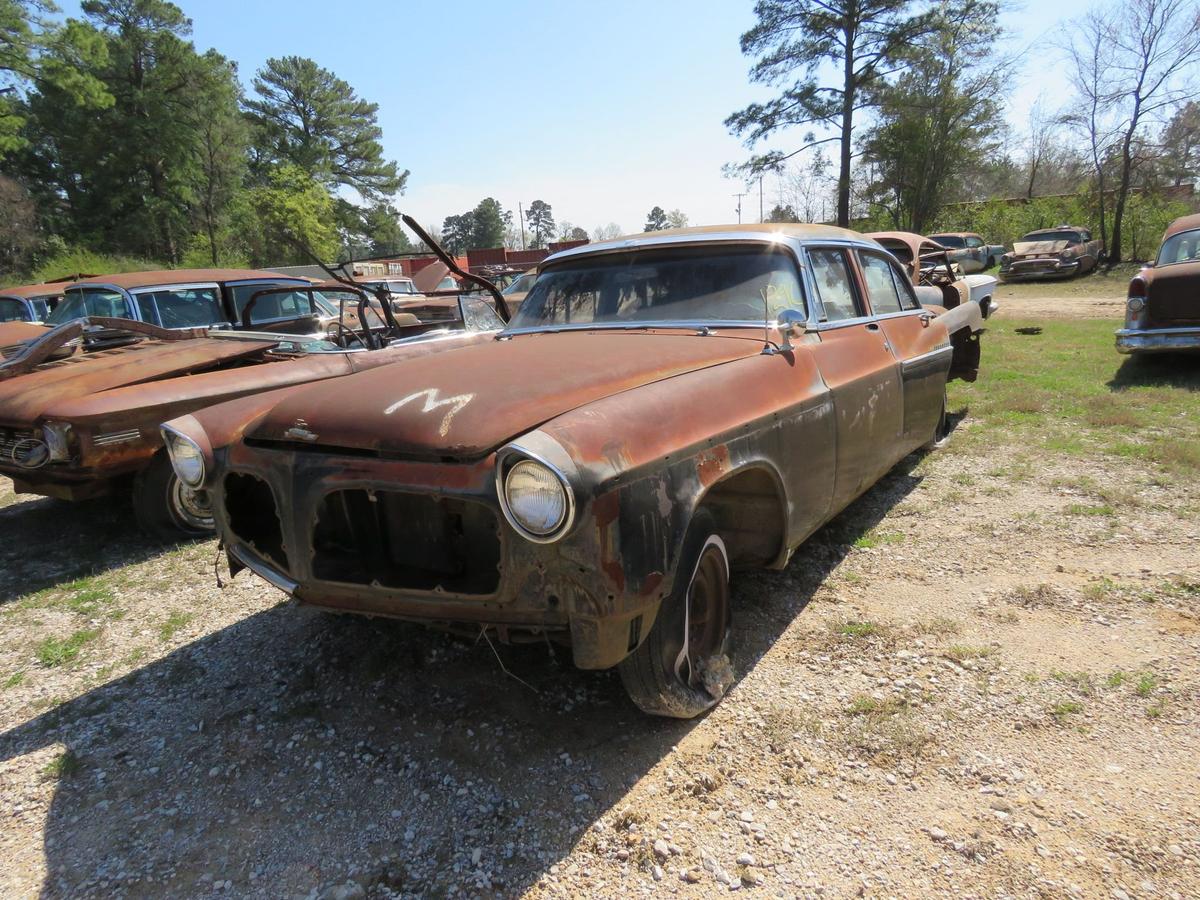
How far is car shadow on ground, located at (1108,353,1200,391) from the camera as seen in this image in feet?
22.9

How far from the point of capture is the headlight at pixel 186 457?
272 cm

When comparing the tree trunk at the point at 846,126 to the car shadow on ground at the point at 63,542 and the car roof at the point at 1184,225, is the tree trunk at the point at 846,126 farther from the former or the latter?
the car shadow on ground at the point at 63,542

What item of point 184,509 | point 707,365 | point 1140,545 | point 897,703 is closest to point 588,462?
point 707,365

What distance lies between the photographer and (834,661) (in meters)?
2.87

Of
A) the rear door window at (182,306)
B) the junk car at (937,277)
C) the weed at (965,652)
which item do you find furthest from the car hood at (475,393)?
the junk car at (937,277)

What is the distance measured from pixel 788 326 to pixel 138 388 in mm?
3926

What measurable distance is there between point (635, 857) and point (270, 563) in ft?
5.25

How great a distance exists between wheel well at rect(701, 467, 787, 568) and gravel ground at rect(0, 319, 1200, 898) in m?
0.43

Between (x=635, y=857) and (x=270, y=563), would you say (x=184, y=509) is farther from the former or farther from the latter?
(x=635, y=857)

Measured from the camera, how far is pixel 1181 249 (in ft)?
25.3

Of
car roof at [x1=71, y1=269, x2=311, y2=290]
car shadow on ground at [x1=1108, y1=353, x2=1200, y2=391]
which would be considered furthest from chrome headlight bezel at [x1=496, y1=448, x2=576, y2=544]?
car shadow on ground at [x1=1108, y1=353, x2=1200, y2=391]

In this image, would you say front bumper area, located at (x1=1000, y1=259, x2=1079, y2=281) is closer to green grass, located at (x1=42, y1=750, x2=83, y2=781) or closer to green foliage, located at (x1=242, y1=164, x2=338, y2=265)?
green grass, located at (x1=42, y1=750, x2=83, y2=781)

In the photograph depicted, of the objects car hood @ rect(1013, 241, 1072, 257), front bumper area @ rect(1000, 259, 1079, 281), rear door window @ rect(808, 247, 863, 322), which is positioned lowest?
front bumper area @ rect(1000, 259, 1079, 281)

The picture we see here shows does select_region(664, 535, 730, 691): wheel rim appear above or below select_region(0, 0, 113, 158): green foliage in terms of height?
below
